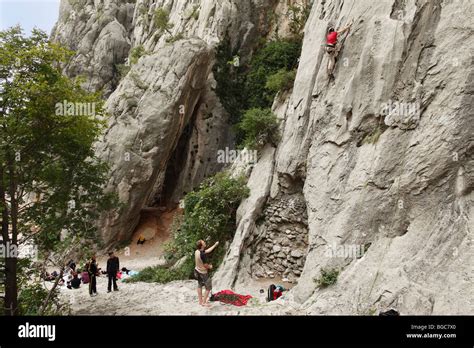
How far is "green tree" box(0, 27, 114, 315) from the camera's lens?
9.95 meters

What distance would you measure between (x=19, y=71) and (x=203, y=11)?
1909 centimetres

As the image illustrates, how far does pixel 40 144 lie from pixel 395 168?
11199 millimetres

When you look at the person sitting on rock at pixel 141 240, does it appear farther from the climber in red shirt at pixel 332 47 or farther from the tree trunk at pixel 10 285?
the climber in red shirt at pixel 332 47

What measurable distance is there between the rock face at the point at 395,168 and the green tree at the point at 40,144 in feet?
22.9

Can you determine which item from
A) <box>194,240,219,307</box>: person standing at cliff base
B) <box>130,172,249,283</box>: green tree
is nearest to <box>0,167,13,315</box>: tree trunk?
<box>194,240,219,307</box>: person standing at cliff base

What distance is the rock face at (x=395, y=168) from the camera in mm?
8727

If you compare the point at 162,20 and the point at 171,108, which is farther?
the point at 162,20

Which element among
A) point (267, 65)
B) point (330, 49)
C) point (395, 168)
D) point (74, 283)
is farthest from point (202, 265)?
point (267, 65)

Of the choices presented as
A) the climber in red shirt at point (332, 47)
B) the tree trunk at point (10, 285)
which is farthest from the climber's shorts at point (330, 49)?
the tree trunk at point (10, 285)

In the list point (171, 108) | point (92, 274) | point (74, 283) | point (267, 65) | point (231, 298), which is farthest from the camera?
point (171, 108)

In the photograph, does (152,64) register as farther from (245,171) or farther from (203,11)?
(245,171)

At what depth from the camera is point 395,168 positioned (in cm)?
1005

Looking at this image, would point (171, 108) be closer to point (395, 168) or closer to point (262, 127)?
point (262, 127)

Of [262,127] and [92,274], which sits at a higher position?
[262,127]
